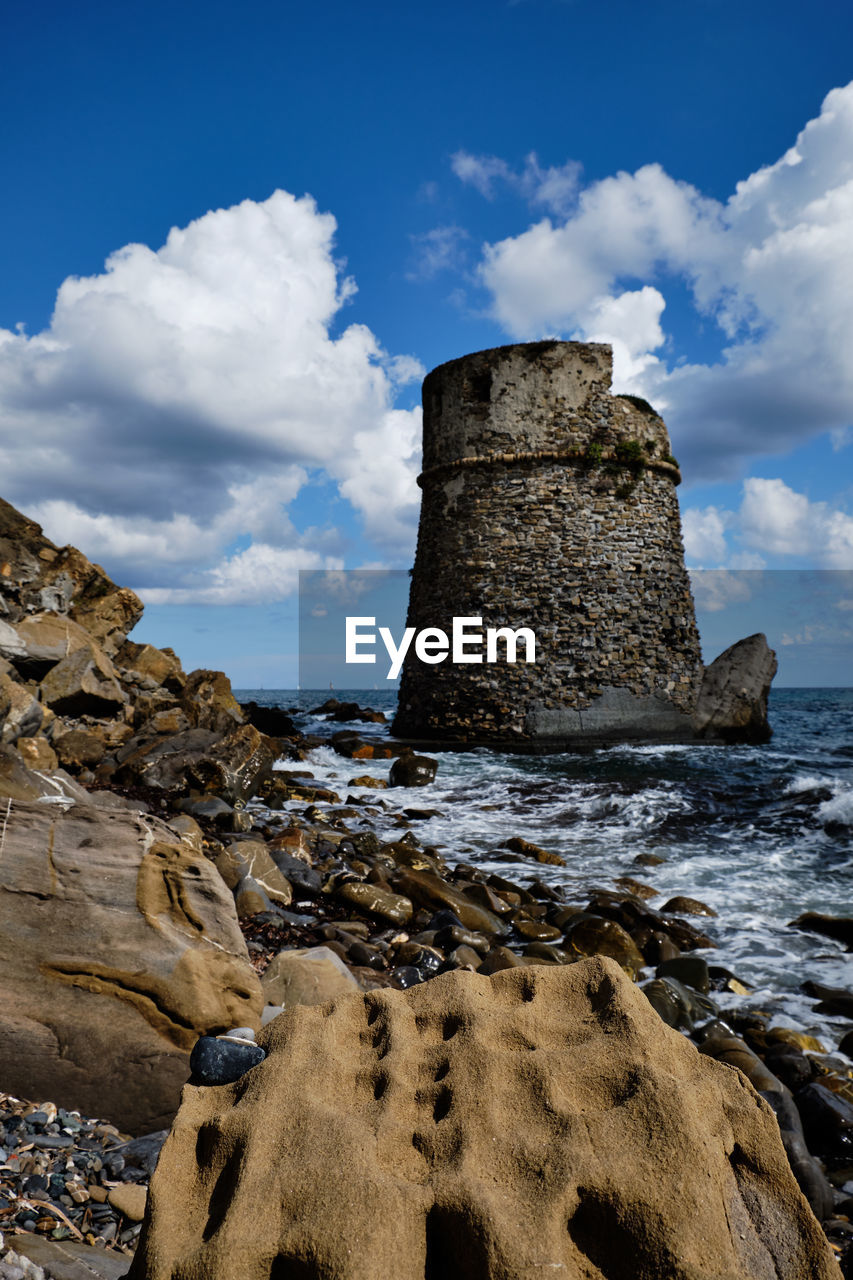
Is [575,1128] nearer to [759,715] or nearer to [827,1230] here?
[827,1230]

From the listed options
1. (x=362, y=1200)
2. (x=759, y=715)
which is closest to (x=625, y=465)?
(x=759, y=715)

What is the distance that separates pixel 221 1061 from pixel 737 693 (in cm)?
1654

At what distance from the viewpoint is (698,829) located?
30.9 ft

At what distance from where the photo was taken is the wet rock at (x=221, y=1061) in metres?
2.02

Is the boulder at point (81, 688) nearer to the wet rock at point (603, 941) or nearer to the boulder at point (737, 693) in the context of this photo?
the wet rock at point (603, 941)

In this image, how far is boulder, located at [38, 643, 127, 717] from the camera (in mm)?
10516

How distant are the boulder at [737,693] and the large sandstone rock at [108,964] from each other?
14.6 metres

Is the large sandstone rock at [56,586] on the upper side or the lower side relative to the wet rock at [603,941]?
upper

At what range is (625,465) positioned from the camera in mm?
15898

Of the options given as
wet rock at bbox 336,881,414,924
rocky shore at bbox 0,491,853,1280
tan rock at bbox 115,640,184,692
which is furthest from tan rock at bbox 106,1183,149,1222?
tan rock at bbox 115,640,184,692

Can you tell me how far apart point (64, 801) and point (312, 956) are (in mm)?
1899

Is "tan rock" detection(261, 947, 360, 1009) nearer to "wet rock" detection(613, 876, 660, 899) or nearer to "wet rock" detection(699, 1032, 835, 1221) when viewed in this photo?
"wet rock" detection(699, 1032, 835, 1221)

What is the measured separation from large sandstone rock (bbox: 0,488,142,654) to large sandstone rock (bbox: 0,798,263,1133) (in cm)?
971

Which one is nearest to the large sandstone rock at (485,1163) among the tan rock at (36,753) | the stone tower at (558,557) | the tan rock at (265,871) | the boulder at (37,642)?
the tan rock at (265,871)
